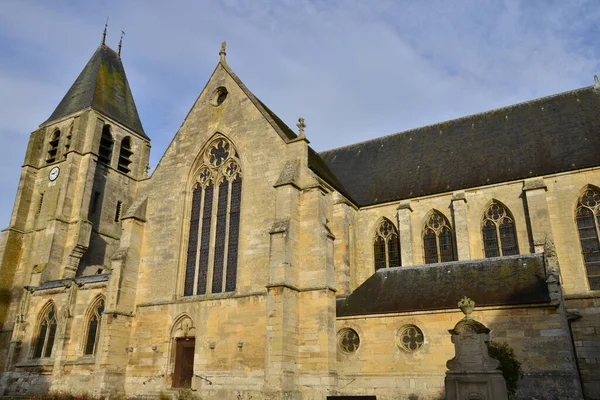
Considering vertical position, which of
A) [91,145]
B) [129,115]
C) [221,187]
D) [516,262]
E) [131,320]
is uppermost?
[129,115]

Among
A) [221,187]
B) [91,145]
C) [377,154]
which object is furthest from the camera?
[91,145]

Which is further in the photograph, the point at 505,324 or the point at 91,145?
the point at 91,145

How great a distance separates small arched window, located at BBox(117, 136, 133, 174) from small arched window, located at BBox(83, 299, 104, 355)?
40.4 ft

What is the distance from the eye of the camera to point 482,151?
21.3 meters

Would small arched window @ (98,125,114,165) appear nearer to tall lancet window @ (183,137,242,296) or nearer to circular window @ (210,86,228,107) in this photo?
circular window @ (210,86,228,107)

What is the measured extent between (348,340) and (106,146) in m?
20.8

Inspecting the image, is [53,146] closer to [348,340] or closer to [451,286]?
[348,340]

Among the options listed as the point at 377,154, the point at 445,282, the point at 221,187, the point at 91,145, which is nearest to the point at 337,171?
the point at 377,154

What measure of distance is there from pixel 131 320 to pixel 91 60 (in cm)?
2147

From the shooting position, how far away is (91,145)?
28234mm

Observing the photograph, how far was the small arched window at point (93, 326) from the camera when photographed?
20.4 meters

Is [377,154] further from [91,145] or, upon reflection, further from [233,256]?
[91,145]

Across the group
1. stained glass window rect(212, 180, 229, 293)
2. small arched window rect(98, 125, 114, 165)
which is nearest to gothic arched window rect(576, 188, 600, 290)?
stained glass window rect(212, 180, 229, 293)

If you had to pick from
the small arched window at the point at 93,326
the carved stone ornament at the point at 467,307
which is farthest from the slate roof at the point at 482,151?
the small arched window at the point at 93,326
